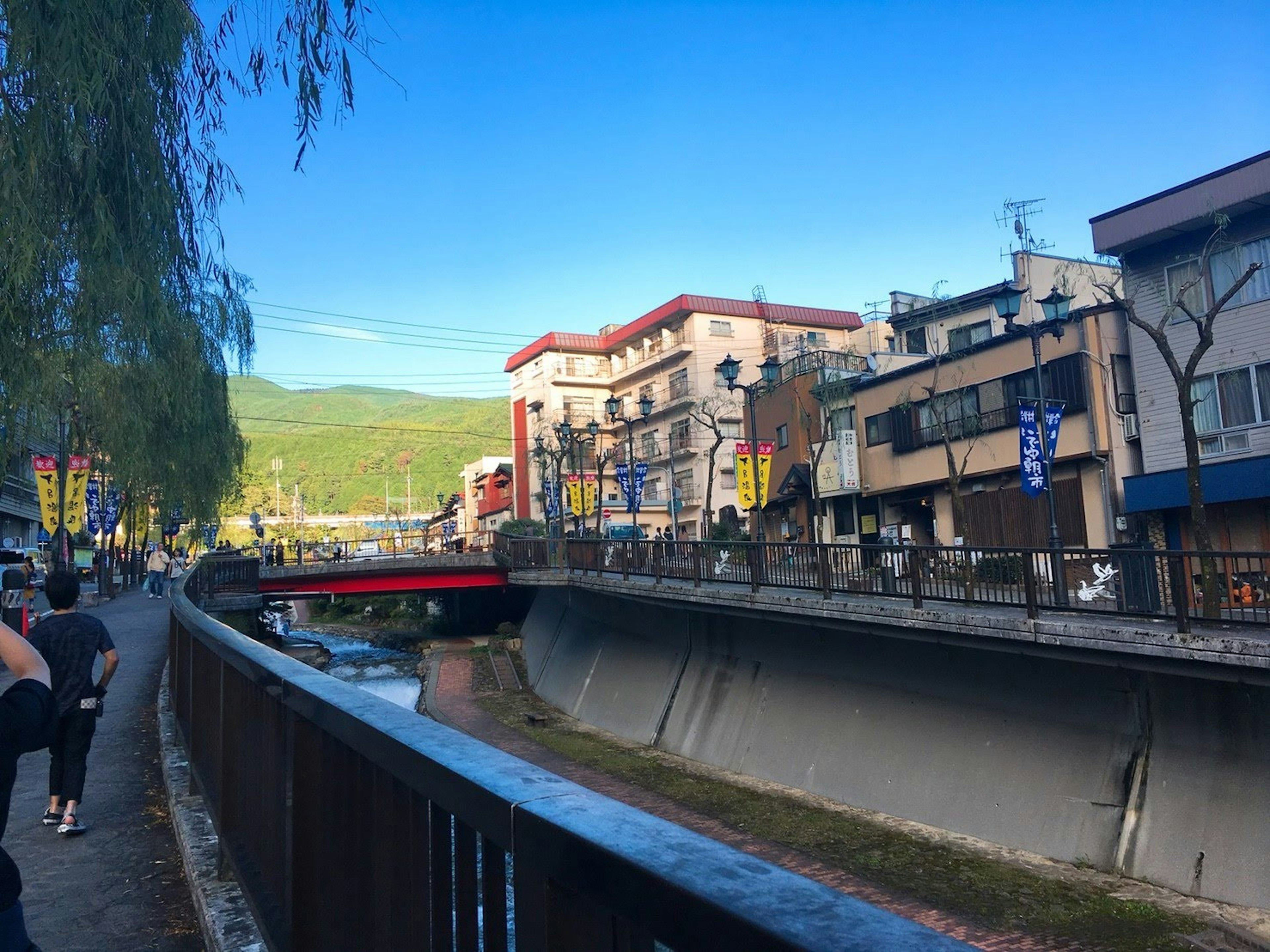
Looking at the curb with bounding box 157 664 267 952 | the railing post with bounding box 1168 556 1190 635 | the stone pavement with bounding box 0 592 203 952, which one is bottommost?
the stone pavement with bounding box 0 592 203 952

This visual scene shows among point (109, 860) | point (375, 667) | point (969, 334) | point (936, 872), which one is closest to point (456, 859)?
point (109, 860)

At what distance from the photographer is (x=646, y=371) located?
63125 mm

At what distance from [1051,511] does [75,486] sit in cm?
2462

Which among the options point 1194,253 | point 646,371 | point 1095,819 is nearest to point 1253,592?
point 1095,819

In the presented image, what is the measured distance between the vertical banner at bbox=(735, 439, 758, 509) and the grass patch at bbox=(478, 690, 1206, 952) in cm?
1161

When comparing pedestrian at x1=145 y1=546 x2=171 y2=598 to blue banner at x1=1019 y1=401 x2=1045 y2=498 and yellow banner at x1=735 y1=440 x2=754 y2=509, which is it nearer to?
yellow banner at x1=735 y1=440 x2=754 y2=509

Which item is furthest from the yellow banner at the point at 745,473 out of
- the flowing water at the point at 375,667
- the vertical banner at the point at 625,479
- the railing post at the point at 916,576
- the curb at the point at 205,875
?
the curb at the point at 205,875

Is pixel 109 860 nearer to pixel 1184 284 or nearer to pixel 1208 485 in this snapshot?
pixel 1208 485

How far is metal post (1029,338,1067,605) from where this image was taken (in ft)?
40.3

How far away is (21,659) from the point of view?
2.89 m

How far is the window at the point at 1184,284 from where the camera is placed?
22766 millimetres

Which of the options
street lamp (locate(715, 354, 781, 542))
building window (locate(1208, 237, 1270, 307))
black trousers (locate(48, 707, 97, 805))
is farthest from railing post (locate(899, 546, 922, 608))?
building window (locate(1208, 237, 1270, 307))

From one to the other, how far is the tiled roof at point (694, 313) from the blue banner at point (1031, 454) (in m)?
38.3

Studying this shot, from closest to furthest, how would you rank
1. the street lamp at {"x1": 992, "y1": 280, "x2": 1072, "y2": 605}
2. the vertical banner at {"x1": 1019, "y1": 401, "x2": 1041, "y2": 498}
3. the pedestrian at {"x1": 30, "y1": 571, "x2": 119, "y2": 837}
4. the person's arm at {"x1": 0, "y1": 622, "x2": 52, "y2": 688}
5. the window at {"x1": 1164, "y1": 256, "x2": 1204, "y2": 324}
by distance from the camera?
the person's arm at {"x1": 0, "y1": 622, "x2": 52, "y2": 688}
the pedestrian at {"x1": 30, "y1": 571, "x2": 119, "y2": 837}
the street lamp at {"x1": 992, "y1": 280, "x2": 1072, "y2": 605}
the vertical banner at {"x1": 1019, "y1": 401, "x2": 1041, "y2": 498}
the window at {"x1": 1164, "y1": 256, "x2": 1204, "y2": 324}
